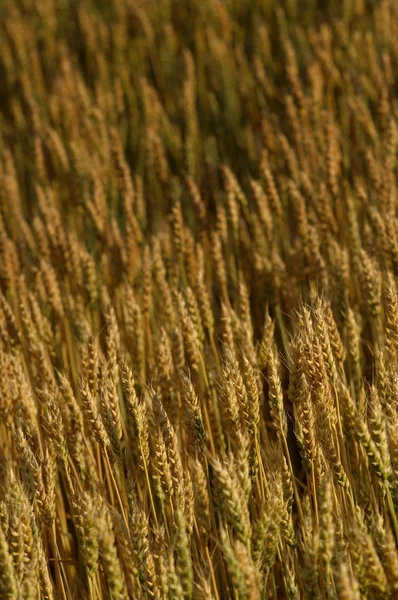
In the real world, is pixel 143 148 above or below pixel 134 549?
above

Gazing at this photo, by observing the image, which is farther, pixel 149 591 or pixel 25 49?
pixel 25 49

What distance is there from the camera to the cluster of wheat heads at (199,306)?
1.71 meters

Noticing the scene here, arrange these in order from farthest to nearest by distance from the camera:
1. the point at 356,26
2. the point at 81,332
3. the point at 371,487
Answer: the point at 356,26
the point at 81,332
the point at 371,487

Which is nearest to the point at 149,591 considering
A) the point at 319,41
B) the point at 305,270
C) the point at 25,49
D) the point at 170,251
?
the point at 305,270

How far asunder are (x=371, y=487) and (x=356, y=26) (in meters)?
3.52

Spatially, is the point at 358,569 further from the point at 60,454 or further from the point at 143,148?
the point at 143,148

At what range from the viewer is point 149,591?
165 cm

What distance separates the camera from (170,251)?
10.1 feet

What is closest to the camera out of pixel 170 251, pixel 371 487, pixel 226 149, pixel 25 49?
pixel 371 487

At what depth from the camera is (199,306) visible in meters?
2.63

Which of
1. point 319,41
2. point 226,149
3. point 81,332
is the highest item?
point 319,41

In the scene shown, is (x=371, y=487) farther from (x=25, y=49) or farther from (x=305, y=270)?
(x=25, y=49)

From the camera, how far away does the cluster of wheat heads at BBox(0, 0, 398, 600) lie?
5.62 feet

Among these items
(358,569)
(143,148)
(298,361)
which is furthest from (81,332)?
(143,148)
